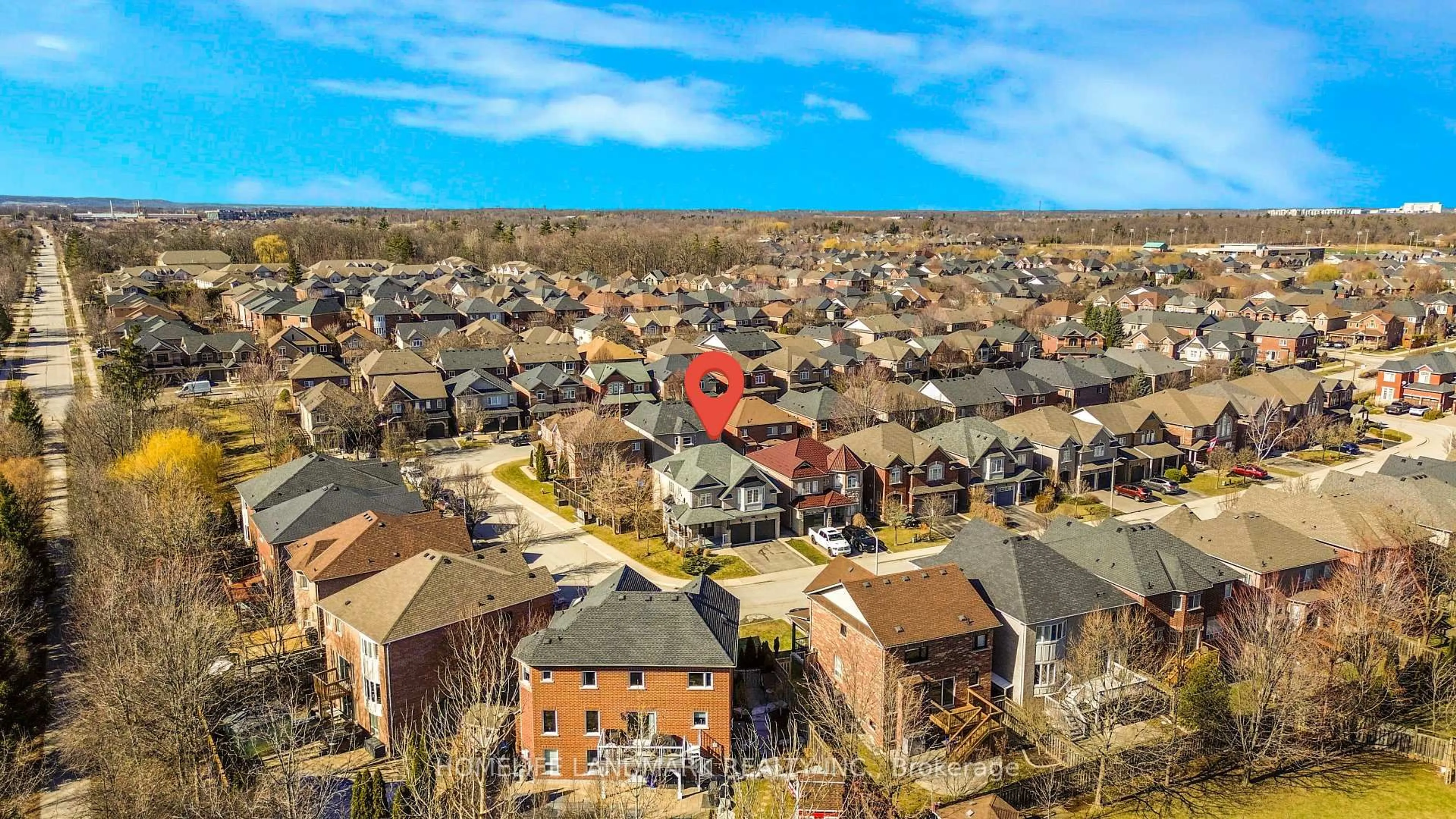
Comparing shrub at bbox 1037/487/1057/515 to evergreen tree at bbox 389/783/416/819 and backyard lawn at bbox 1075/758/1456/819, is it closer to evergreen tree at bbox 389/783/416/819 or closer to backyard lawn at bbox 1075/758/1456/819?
backyard lawn at bbox 1075/758/1456/819

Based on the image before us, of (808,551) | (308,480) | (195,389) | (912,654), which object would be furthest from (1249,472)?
(195,389)

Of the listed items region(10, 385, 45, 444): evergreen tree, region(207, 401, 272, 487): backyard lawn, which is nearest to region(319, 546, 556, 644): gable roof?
region(207, 401, 272, 487): backyard lawn

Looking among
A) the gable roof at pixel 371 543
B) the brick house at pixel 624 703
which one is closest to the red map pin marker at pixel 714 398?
the gable roof at pixel 371 543

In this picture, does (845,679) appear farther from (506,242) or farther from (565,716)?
(506,242)

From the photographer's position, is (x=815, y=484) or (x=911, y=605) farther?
(x=815, y=484)

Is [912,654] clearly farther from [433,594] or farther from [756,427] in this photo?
[756,427]

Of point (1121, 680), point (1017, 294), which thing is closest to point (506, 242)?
point (1017, 294)
